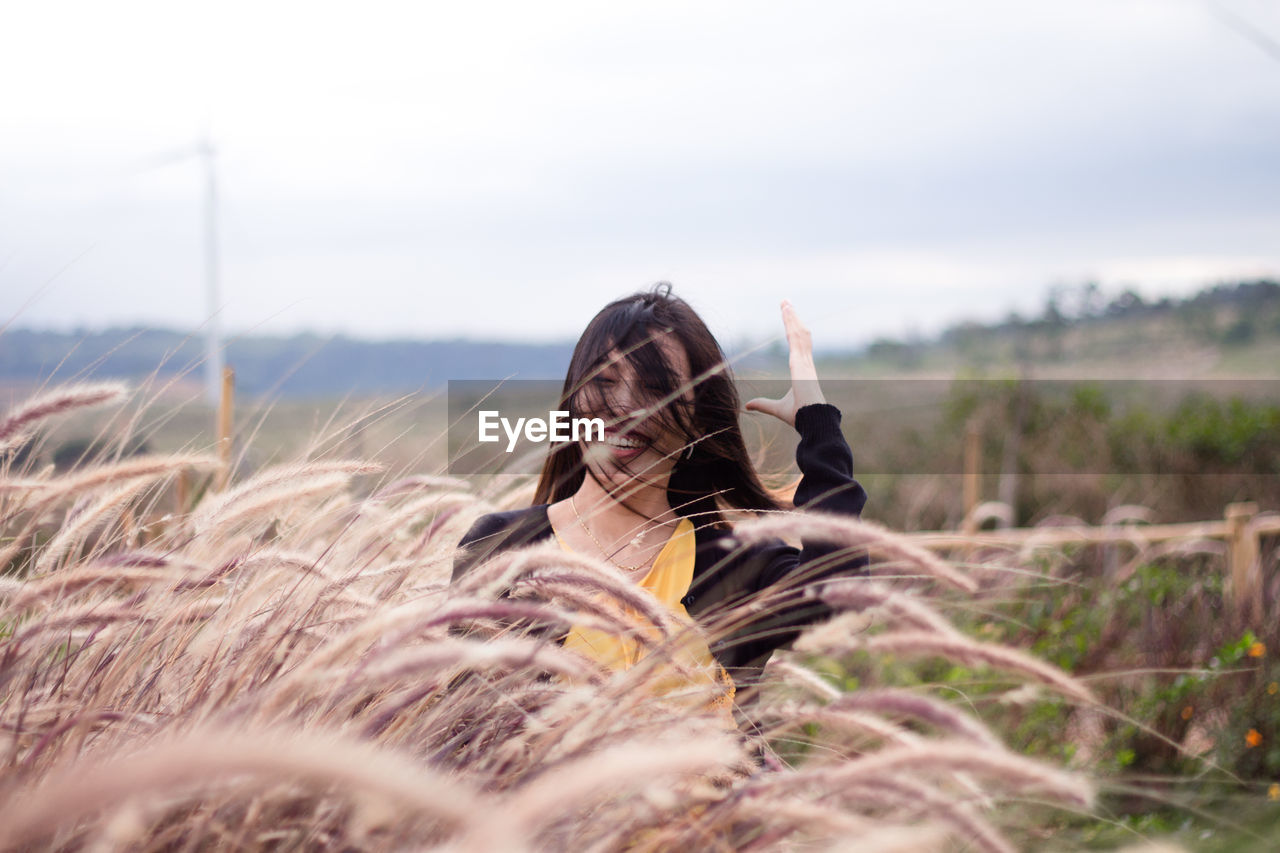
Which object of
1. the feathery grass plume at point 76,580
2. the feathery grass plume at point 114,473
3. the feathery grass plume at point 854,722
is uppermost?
the feathery grass plume at point 114,473

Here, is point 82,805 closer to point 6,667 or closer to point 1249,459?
point 6,667

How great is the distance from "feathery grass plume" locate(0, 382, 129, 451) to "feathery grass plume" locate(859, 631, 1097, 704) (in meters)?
1.41

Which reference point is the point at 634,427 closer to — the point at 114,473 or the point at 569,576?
the point at 569,576

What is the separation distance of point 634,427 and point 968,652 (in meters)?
0.93

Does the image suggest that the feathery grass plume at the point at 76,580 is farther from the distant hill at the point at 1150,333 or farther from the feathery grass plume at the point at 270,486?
the distant hill at the point at 1150,333

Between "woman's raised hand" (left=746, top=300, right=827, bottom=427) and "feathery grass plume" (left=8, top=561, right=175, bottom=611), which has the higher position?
"woman's raised hand" (left=746, top=300, right=827, bottom=427)

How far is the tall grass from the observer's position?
2.65 ft

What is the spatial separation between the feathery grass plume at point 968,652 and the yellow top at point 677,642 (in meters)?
0.25

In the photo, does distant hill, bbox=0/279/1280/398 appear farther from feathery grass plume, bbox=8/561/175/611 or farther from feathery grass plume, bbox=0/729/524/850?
feathery grass plume, bbox=0/729/524/850

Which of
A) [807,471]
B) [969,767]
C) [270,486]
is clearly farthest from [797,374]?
[969,767]

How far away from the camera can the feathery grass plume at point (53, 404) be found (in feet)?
5.16

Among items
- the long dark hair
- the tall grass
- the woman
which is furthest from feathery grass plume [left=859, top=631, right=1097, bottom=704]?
the long dark hair

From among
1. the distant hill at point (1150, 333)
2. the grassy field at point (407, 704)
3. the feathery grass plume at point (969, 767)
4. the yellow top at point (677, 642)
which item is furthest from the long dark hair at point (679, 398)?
the distant hill at point (1150, 333)

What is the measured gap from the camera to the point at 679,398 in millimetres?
2029
